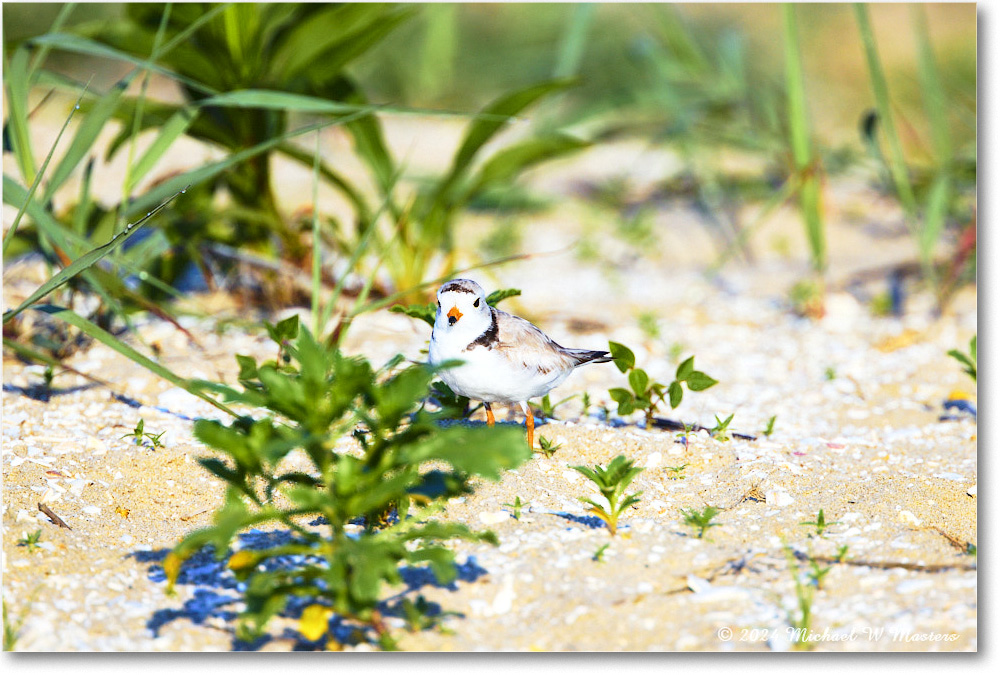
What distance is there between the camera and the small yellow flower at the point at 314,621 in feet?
6.61

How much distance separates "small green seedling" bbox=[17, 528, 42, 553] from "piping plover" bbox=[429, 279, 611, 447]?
118cm

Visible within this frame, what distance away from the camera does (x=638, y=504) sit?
106 inches

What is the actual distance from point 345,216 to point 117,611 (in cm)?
387

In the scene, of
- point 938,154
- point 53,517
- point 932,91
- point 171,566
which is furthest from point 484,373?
point 938,154

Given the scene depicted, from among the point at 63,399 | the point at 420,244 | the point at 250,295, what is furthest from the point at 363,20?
the point at 63,399

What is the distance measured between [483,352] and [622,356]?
0.55m

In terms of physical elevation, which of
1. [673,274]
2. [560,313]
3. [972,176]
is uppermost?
[972,176]

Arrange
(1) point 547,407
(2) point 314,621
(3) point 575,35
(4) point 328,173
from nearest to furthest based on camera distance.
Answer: (2) point 314,621 → (1) point 547,407 → (4) point 328,173 → (3) point 575,35

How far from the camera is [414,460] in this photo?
1.94 meters

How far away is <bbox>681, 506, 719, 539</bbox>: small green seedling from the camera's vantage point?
8.04 ft

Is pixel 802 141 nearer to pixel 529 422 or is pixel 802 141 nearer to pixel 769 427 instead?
pixel 769 427

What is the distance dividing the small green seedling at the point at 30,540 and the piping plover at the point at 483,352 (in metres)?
1.18

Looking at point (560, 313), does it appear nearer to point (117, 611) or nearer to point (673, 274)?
point (673, 274)

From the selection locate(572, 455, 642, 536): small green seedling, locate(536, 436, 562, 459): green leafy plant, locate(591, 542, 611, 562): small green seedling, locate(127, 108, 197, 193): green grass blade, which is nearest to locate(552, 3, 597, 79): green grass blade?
locate(127, 108, 197, 193): green grass blade
